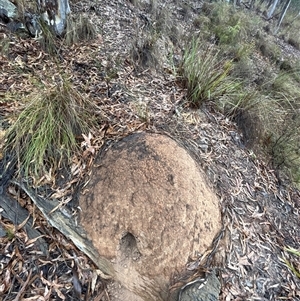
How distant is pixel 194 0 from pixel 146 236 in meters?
9.06

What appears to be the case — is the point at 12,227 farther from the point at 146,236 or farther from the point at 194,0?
the point at 194,0

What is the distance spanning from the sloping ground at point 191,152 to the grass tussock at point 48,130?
14 centimetres

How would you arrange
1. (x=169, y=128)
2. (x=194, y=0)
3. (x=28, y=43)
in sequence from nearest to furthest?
1. (x=169, y=128)
2. (x=28, y=43)
3. (x=194, y=0)

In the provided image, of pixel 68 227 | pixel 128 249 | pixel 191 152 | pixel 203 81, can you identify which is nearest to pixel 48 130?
pixel 68 227

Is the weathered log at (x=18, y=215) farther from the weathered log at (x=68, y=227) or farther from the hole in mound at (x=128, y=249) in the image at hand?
the hole in mound at (x=128, y=249)

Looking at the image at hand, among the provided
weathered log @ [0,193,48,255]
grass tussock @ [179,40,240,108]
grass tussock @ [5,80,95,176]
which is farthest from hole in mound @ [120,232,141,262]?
grass tussock @ [179,40,240,108]

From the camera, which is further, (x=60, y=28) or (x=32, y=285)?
(x=60, y=28)

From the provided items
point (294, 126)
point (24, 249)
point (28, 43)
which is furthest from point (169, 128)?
point (28, 43)

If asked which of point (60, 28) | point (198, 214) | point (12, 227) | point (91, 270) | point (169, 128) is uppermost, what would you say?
point (60, 28)

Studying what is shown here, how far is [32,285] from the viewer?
1.75 meters

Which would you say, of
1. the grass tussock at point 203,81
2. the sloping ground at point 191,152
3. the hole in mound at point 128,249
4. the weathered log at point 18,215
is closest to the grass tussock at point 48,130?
the sloping ground at point 191,152

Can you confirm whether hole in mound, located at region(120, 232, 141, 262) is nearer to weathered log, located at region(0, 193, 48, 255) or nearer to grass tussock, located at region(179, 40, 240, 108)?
weathered log, located at region(0, 193, 48, 255)

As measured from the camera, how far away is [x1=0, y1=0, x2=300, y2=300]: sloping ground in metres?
1.84

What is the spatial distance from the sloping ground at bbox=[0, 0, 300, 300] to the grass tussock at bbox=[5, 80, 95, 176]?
136mm
